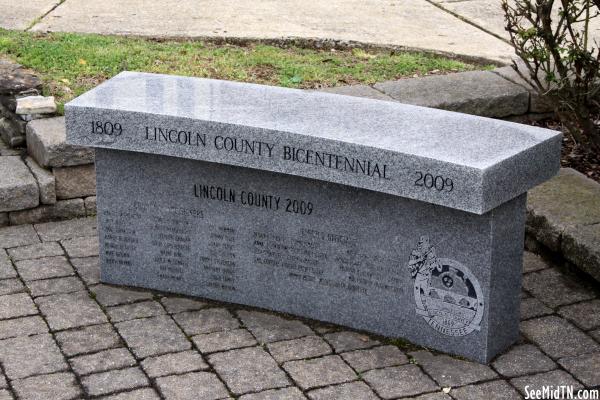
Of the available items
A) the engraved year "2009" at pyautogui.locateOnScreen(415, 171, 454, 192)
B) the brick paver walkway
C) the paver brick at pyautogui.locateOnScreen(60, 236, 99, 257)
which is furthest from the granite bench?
the paver brick at pyautogui.locateOnScreen(60, 236, 99, 257)

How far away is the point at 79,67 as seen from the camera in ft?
21.9

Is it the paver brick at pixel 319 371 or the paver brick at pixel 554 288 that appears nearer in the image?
the paver brick at pixel 319 371

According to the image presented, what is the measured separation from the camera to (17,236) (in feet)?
18.0

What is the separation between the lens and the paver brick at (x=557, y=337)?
14.6 feet

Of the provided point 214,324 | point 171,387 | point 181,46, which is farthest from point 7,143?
point 171,387

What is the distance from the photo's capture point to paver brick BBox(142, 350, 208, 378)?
4.28 meters

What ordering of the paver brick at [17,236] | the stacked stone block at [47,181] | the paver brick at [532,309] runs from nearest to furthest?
the paver brick at [532,309] < the paver brick at [17,236] < the stacked stone block at [47,181]

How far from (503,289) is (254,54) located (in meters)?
3.33

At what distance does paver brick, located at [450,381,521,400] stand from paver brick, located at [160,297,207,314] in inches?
50.9

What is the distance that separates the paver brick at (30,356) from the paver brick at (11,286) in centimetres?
46

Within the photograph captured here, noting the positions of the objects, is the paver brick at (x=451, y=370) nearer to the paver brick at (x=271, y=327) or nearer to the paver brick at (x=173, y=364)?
the paver brick at (x=271, y=327)

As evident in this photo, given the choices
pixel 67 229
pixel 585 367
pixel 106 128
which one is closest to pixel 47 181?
pixel 67 229

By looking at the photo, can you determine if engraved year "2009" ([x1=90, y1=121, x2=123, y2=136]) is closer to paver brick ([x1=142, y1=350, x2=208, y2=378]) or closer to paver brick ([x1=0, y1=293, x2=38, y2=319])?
paver brick ([x1=0, y1=293, x2=38, y2=319])

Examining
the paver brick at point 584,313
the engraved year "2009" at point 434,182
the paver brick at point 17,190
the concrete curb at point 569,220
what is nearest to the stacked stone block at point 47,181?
the paver brick at point 17,190
